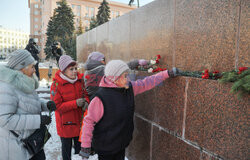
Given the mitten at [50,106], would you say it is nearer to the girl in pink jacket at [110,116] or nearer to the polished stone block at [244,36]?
the girl in pink jacket at [110,116]

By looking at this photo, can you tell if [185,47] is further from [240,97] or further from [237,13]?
[240,97]

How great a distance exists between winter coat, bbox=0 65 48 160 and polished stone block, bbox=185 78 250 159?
65.7 inches

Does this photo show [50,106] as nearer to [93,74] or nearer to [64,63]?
[64,63]

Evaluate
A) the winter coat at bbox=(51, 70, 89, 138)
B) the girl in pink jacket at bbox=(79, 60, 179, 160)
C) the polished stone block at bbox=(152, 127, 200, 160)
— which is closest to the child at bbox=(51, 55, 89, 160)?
the winter coat at bbox=(51, 70, 89, 138)

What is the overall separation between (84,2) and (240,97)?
57108 mm

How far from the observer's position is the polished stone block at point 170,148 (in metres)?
2.07

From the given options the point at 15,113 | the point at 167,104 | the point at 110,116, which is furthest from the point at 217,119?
the point at 15,113

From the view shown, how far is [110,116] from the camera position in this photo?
6.50 feet

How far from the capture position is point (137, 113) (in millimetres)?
→ 3209

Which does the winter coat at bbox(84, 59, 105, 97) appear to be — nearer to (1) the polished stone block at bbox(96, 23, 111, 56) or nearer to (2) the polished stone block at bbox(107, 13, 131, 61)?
(2) the polished stone block at bbox(107, 13, 131, 61)

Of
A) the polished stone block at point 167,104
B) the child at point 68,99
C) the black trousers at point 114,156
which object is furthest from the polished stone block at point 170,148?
Result: the child at point 68,99

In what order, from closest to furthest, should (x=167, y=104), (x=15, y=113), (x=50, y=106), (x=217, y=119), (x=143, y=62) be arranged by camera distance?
(x=217, y=119) < (x=15, y=113) < (x=50, y=106) < (x=167, y=104) < (x=143, y=62)

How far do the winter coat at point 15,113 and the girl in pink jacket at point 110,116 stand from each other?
58 cm

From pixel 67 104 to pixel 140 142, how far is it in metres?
1.39
